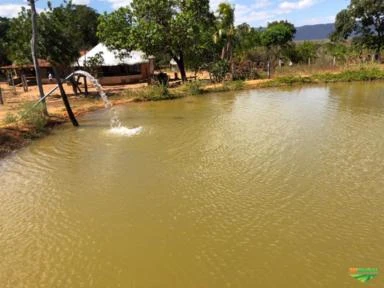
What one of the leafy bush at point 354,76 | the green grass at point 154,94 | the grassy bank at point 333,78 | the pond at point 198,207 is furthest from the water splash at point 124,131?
the leafy bush at point 354,76

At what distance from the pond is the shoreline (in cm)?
75

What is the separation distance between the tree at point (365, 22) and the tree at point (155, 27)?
14601 millimetres

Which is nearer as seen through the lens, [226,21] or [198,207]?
[198,207]

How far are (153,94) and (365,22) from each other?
21846mm

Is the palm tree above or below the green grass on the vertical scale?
above

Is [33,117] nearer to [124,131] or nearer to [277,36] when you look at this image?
[124,131]

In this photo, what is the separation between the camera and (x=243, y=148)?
11.0 metres

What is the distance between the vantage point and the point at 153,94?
859 inches

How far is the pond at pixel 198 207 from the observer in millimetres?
5598

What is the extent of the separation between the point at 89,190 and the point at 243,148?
4.34 m

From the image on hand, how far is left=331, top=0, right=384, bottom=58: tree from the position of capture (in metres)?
32.7
